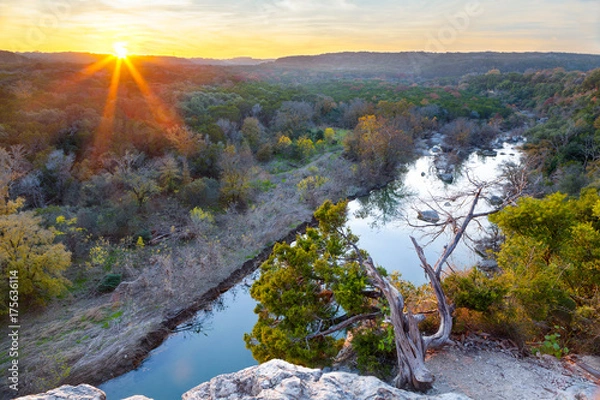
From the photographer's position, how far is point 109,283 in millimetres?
12797

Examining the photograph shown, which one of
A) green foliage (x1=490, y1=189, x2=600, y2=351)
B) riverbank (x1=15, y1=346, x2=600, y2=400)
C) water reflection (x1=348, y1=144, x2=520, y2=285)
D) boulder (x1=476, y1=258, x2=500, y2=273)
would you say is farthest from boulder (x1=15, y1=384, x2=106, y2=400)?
boulder (x1=476, y1=258, x2=500, y2=273)

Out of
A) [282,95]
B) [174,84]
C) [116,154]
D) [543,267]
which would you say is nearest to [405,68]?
[282,95]

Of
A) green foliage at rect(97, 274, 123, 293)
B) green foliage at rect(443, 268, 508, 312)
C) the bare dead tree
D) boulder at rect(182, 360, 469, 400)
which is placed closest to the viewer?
boulder at rect(182, 360, 469, 400)

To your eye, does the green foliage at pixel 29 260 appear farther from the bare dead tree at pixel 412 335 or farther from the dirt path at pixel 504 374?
the dirt path at pixel 504 374

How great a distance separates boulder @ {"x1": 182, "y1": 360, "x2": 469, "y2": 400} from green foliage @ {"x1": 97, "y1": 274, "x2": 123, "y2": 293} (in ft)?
34.0

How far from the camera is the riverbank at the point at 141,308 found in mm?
9578

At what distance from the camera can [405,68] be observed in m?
99.9

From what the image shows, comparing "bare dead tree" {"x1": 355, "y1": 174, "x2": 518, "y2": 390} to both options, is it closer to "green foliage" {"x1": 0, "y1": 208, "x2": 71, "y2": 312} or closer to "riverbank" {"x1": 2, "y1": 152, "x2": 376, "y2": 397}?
"riverbank" {"x1": 2, "y1": 152, "x2": 376, "y2": 397}

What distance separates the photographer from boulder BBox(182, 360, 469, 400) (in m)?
3.66

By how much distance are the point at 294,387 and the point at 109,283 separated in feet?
37.2

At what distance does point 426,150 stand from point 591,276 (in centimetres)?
2817

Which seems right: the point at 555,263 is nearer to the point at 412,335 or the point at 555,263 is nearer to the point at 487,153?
the point at 412,335

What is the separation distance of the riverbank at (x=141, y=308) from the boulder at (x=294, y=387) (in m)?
7.39

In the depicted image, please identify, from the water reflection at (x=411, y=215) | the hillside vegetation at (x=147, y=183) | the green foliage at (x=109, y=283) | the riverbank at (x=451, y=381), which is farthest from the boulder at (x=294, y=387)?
the green foliage at (x=109, y=283)
